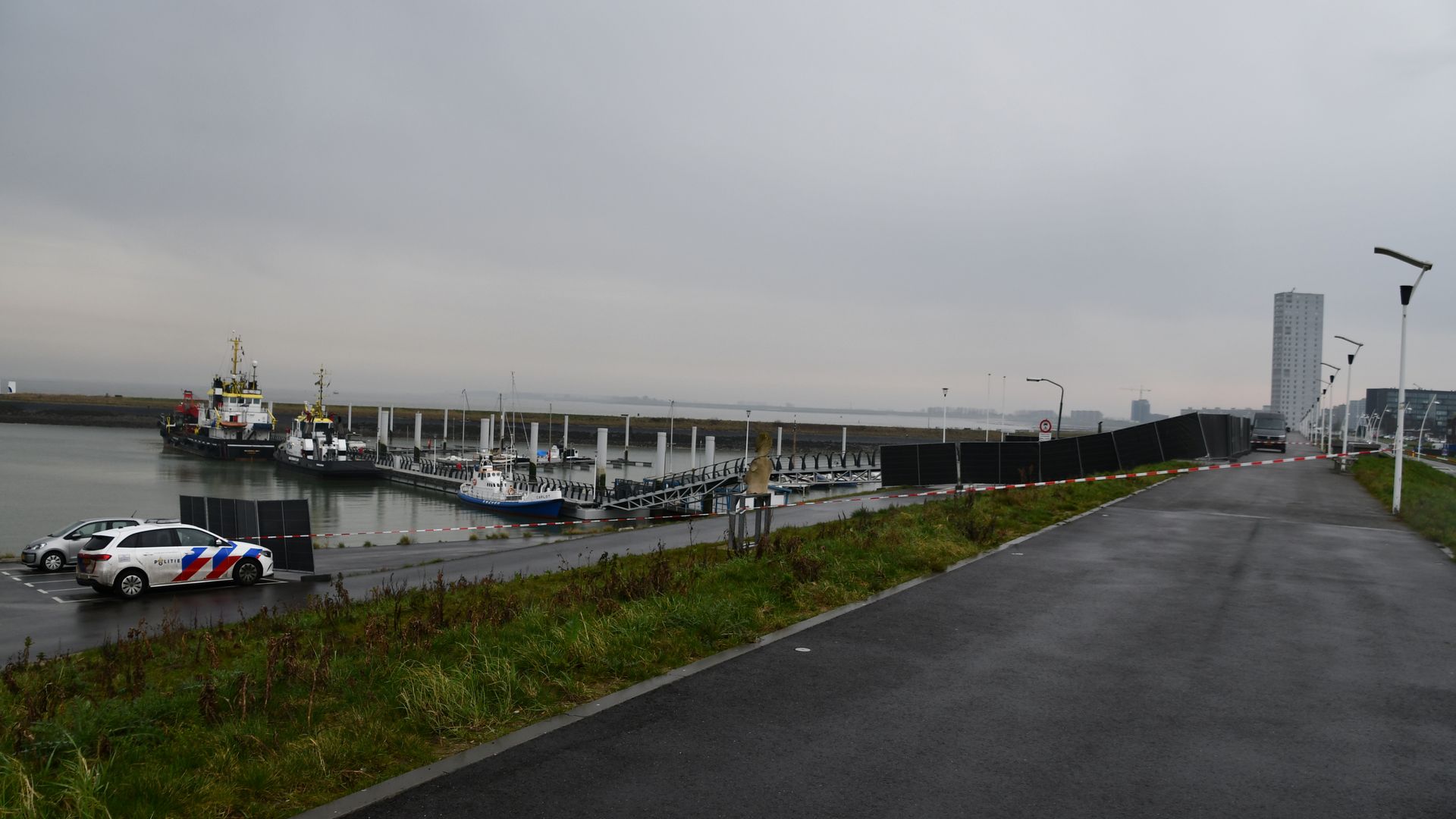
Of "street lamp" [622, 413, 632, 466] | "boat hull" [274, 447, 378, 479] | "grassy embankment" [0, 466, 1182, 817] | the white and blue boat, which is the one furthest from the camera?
"street lamp" [622, 413, 632, 466]

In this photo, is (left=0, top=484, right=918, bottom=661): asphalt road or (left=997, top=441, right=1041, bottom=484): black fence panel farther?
(left=997, top=441, right=1041, bottom=484): black fence panel

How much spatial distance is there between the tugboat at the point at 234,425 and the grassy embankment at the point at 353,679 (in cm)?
8135

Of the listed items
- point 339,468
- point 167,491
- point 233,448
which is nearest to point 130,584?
point 167,491

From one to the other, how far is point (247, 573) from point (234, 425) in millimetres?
80550

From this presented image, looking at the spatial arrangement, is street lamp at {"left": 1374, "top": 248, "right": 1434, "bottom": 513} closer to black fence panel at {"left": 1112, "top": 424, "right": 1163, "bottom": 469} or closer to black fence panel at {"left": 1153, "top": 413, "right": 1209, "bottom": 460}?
black fence panel at {"left": 1112, "top": 424, "right": 1163, "bottom": 469}

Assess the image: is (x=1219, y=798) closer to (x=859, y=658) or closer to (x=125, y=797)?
(x=859, y=658)

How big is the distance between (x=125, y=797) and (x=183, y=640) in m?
6.65

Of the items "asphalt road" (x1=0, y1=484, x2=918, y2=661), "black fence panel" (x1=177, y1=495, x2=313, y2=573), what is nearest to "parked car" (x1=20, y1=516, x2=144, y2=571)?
"asphalt road" (x1=0, y1=484, x2=918, y2=661)

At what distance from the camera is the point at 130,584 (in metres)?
16.0

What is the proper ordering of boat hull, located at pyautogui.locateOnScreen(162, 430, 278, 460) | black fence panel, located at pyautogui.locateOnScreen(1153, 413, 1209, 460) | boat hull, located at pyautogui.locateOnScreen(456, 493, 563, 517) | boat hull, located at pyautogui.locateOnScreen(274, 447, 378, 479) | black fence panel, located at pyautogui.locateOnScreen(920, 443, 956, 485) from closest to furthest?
black fence panel, located at pyautogui.locateOnScreen(920, 443, 956, 485), black fence panel, located at pyautogui.locateOnScreen(1153, 413, 1209, 460), boat hull, located at pyautogui.locateOnScreen(456, 493, 563, 517), boat hull, located at pyautogui.locateOnScreen(274, 447, 378, 479), boat hull, located at pyautogui.locateOnScreen(162, 430, 278, 460)

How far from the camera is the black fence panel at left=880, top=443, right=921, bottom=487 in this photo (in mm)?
29250

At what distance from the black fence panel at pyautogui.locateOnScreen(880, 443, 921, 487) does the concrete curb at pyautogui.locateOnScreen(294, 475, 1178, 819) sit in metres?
19.4

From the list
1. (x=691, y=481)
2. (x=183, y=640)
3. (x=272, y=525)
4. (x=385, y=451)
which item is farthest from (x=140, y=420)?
(x=183, y=640)

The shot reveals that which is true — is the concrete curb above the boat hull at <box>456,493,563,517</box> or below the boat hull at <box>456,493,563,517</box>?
above
